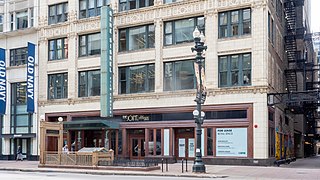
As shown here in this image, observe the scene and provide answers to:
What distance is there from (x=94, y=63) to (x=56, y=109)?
6.00 meters

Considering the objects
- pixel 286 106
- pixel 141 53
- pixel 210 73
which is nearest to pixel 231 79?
pixel 210 73

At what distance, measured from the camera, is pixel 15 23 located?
49.4 metres

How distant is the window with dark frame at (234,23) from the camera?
1437 inches

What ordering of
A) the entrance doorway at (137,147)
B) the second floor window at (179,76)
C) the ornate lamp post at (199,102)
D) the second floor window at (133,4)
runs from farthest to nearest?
the second floor window at (133,4) → the entrance doorway at (137,147) → the second floor window at (179,76) → the ornate lamp post at (199,102)

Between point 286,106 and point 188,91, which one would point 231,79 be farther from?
point 286,106

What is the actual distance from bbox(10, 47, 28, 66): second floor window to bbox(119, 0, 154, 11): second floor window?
12.0m

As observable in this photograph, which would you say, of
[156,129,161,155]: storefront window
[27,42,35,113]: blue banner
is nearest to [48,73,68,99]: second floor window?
[27,42,35,113]: blue banner

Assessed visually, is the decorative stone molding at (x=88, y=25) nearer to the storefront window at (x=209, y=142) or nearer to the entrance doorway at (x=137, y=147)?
the entrance doorway at (x=137, y=147)

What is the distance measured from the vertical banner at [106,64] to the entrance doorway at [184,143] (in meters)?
6.26

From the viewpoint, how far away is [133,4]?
42031mm

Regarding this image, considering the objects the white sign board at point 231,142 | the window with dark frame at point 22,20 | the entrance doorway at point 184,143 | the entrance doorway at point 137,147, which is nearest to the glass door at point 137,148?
the entrance doorway at point 137,147

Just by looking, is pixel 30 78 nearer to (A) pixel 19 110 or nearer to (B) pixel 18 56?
(B) pixel 18 56

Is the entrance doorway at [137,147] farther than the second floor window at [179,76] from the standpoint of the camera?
Yes

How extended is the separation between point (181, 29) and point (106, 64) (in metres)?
7.07
